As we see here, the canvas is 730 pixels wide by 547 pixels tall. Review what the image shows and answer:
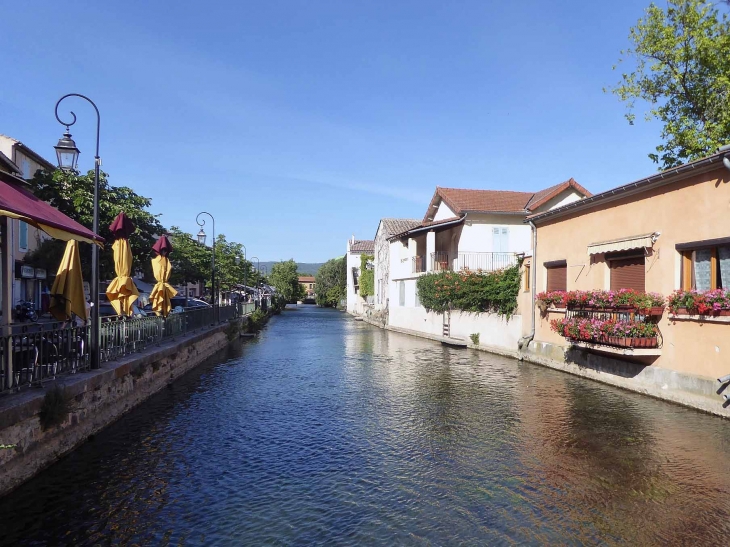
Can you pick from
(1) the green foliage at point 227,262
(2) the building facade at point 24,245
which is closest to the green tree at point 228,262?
(1) the green foliage at point 227,262

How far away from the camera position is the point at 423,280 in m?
Answer: 31.1

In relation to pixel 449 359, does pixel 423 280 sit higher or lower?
higher

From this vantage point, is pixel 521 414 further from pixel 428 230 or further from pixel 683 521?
pixel 428 230

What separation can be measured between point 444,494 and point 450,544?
4.14 feet

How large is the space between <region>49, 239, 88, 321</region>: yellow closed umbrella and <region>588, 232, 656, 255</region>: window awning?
11.9 metres

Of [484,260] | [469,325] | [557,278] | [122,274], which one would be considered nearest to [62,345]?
[122,274]

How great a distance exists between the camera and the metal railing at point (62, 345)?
22.9 ft

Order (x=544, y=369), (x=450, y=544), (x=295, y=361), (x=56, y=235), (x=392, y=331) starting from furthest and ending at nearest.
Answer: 1. (x=392, y=331)
2. (x=295, y=361)
3. (x=544, y=369)
4. (x=56, y=235)
5. (x=450, y=544)

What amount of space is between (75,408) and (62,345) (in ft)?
3.75

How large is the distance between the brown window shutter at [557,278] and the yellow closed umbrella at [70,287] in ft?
43.4

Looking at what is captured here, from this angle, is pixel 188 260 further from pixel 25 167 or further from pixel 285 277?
pixel 285 277

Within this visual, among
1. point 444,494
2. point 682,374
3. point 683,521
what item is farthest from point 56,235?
point 682,374

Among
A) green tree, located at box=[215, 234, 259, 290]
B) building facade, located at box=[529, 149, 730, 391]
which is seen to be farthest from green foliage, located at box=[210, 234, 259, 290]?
building facade, located at box=[529, 149, 730, 391]

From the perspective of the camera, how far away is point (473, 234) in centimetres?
2917
